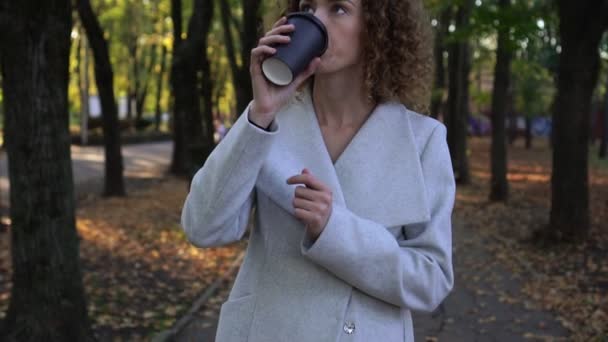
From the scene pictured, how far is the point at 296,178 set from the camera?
158 cm

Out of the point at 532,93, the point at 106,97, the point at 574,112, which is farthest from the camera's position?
the point at 532,93

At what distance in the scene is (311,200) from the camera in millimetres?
1593

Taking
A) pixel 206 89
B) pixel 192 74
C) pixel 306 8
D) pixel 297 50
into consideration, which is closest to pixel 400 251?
pixel 297 50

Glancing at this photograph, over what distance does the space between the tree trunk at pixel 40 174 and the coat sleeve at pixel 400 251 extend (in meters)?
3.69

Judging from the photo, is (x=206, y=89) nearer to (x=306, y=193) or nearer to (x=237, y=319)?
(x=237, y=319)

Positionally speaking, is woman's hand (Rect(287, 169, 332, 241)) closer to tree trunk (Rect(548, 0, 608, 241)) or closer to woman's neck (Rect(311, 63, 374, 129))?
woman's neck (Rect(311, 63, 374, 129))

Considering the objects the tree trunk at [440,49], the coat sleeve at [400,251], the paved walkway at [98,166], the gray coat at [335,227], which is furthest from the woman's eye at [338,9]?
the tree trunk at [440,49]

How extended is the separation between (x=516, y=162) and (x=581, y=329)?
26.9 metres

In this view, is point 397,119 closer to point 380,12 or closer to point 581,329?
point 380,12

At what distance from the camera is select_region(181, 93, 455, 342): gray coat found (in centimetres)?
164

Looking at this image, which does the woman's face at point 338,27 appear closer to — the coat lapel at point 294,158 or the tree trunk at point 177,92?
the coat lapel at point 294,158

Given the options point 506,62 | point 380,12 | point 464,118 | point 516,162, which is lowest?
point 516,162

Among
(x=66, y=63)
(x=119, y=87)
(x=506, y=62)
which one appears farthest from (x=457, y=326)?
(x=119, y=87)

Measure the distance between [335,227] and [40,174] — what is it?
12.4 feet
